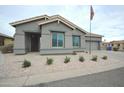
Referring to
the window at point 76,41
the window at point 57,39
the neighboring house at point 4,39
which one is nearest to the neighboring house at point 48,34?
the window at point 57,39

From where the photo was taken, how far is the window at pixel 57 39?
13492 millimetres

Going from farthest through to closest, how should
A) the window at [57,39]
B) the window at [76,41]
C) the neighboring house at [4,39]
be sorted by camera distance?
the neighboring house at [4,39]
the window at [76,41]
the window at [57,39]

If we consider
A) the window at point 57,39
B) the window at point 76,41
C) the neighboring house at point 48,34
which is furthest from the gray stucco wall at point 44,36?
the window at point 76,41

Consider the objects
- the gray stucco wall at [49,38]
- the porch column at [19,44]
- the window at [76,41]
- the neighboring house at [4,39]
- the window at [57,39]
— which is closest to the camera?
the gray stucco wall at [49,38]

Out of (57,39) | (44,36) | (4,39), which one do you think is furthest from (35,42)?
(4,39)

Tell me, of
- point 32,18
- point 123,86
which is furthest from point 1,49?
point 123,86

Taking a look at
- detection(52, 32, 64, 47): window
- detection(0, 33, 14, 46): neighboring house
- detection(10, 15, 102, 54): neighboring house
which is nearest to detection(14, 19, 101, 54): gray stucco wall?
detection(10, 15, 102, 54): neighboring house

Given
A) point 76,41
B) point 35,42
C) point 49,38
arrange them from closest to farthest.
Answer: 1. point 49,38
2. point 76,41
3. point 35,42

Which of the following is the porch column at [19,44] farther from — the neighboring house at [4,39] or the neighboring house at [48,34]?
the neighboring house at [4,39]

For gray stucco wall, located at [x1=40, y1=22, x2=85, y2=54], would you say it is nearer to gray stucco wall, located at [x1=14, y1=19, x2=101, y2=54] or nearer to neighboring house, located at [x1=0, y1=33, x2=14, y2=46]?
gray stucco wall, located at [x1=14, y1=19, x2=101, y2=54]

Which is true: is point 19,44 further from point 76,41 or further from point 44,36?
point 76,41

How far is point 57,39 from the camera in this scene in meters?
13.6

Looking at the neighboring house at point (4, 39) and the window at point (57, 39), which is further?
the neighboring house at point (4, 39)
